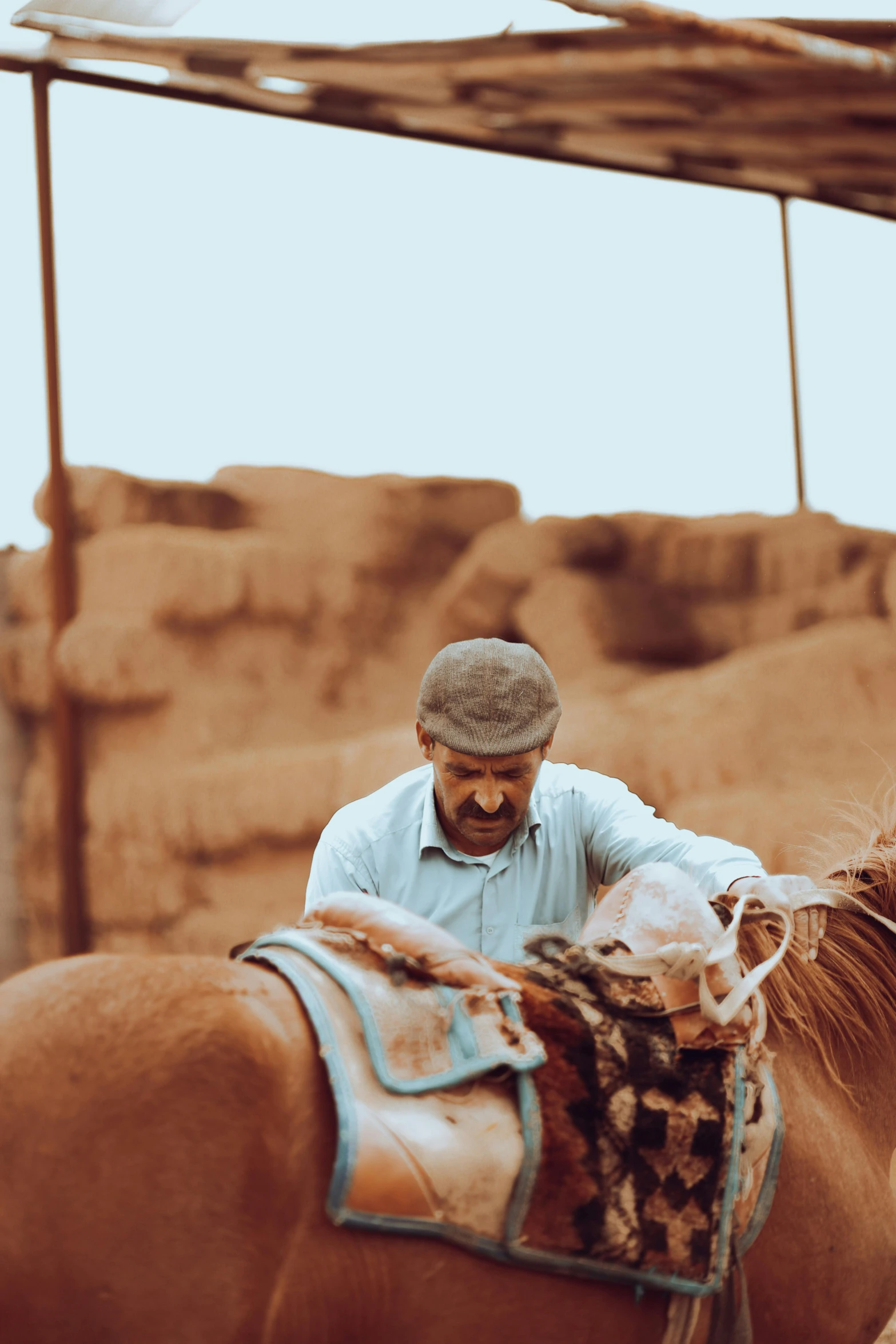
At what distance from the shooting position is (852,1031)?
1.57 m

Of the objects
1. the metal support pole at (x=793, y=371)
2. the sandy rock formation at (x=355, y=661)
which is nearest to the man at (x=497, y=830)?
the sandy rock formation at (x=355, y=661)

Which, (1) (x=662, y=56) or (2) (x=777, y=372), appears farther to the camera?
(2) (x=777, y=372)

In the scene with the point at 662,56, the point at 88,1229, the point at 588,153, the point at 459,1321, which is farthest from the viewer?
the point at 588,153

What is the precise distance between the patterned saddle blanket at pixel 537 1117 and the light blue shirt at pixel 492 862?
0.59 metres

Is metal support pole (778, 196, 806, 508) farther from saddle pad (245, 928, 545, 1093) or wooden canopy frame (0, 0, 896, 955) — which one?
saddle pad (245, 928, 545, 1093)

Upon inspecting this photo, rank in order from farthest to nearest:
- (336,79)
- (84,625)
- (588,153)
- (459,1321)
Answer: (588,153)
(84,625)
(336,79)
(459,1321)

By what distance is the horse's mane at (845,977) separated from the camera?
60.3 inches

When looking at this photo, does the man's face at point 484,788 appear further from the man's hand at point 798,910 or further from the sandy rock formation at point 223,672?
the sandy rock formation at point 223,672

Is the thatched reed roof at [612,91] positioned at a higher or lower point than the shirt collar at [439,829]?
higher

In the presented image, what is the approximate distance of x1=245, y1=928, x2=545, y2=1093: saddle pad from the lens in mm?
1229

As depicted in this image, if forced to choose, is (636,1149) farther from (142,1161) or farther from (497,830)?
(497,830)

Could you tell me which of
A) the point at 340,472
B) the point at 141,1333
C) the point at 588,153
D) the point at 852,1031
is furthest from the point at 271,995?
the point at 588,153

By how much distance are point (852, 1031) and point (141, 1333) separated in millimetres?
998

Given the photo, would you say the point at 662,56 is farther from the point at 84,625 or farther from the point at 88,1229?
the point at 88,1229
